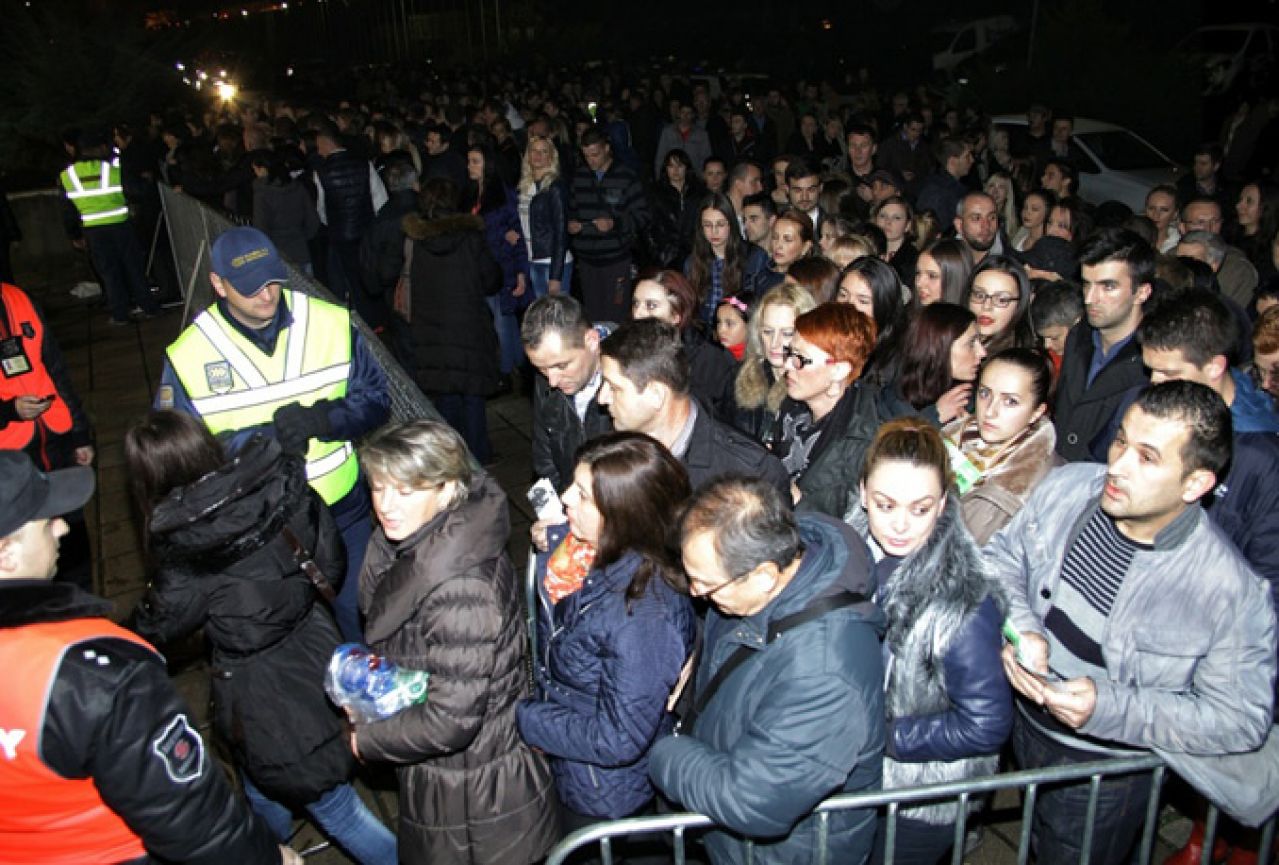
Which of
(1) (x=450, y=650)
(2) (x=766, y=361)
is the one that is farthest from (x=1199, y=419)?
(1) (x=450, y=650)

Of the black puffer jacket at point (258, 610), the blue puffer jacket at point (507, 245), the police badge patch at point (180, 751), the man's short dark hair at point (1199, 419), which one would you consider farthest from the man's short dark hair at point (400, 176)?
the man's short dark hair at point (1199, 419)

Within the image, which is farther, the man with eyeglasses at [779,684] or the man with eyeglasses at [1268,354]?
the man with eyeglasses at [1268,354]

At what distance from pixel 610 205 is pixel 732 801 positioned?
261 inches

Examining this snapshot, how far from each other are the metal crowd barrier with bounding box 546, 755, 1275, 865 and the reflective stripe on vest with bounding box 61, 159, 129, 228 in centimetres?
995

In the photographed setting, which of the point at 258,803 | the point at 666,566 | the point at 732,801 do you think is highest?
the point at 666,566

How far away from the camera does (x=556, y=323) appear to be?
4.20 meters

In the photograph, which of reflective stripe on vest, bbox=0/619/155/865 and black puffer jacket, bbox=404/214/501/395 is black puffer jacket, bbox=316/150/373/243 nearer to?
black puffer jacket, bbox=404/214/501/395

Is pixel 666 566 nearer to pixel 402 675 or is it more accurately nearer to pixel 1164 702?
pixel 402 675

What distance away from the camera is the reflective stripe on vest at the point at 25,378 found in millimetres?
4902

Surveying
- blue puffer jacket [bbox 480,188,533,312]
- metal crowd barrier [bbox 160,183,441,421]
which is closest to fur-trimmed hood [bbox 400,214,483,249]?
metal crowd barrier [bbox 160,183,441,421]

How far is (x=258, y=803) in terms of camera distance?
3646 mm

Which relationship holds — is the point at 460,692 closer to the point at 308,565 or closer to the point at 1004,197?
the point at 308,565

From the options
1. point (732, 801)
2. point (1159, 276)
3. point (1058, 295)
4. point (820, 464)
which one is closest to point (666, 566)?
point (732, 801)

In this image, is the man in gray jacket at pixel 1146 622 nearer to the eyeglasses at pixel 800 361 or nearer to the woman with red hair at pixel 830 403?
the woman with red hair at pixel 830 403
